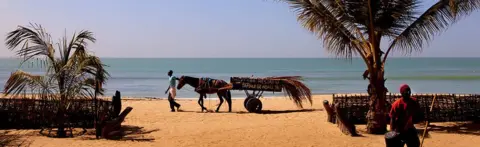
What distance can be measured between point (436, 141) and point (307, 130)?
3.03 m

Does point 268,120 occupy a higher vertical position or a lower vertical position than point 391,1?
lower

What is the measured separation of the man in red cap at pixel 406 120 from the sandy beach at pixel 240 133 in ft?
9.94

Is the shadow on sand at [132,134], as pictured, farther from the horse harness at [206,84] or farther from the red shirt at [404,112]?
the red shirt at [404,112]

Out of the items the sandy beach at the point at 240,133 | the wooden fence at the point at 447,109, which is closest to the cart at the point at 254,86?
the sandy beach at the point at 240,133

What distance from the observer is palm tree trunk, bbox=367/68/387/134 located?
11641mm

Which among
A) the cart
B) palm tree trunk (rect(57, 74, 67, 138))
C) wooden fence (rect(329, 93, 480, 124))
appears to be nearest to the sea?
palm tree trunk (rect(57, 74, 67, 138))

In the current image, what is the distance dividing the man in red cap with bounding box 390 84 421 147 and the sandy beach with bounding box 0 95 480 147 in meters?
3.03

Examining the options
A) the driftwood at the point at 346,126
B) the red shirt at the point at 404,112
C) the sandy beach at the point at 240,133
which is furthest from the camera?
the driftwood at the point at 346,126

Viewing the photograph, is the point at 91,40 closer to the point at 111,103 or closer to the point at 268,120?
the point at 111,103

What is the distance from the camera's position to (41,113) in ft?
38.6

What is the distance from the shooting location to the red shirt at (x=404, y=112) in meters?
7.32

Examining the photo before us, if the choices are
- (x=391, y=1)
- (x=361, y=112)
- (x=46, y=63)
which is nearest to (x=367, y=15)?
(x=391, y=1)

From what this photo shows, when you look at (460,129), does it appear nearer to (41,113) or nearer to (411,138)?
(411,138)

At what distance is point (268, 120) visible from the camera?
576 inches
